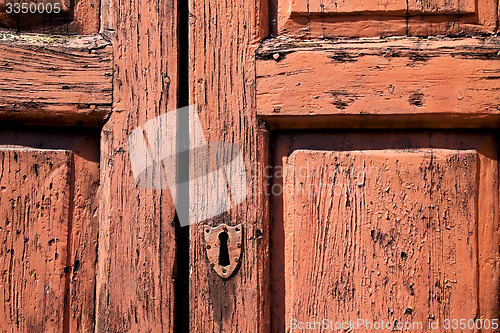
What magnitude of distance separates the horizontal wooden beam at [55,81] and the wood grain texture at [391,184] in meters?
0.35

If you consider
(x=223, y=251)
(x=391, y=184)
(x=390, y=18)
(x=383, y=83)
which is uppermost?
(x=390, y=18)

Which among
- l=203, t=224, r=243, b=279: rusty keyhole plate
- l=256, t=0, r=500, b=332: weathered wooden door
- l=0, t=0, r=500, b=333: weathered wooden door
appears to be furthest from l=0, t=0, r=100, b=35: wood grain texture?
l=203, t=224, r=243, b=279: rusty keyhole plate

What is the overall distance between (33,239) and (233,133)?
42cm

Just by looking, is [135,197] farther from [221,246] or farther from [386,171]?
[386,171]

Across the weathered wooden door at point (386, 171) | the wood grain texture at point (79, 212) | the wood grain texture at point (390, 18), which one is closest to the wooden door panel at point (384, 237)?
the weathered wooden door at point (386, 171)

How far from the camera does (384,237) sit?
2.14ft

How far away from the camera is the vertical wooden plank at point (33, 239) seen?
0.67 m

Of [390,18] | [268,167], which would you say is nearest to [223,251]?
[268,167]

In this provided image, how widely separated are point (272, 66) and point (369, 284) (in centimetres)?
43

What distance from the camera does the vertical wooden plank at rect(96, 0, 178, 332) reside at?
0.66m

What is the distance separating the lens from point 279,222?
680mm

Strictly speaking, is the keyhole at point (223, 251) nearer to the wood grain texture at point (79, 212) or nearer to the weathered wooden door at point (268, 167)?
the weathered wooden door at point (268, 167)

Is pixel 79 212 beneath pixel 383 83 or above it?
beneath

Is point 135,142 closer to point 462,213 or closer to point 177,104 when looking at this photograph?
point 177,104
